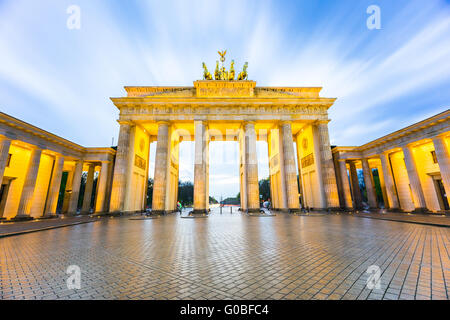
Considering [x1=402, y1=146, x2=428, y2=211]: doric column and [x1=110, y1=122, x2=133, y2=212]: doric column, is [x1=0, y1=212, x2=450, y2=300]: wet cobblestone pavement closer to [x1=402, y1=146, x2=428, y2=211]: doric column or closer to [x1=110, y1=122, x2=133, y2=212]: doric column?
[x1=110, y1=122, x2=133, y2=212]: doric column

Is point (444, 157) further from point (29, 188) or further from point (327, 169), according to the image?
point (29, 188)

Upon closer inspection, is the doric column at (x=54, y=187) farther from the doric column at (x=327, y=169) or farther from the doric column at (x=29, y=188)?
the doric column at (x=327, y=169)

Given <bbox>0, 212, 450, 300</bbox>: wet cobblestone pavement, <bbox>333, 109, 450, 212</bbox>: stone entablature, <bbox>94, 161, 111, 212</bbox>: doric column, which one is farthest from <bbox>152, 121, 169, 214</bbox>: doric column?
<bbox>333, 109, 450, 212</bbox>: stone entablature

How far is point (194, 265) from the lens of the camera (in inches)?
163

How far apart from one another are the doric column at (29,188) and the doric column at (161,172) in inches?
434

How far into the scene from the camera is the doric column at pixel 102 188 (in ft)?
72.7

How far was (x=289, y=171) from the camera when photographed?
22.0m

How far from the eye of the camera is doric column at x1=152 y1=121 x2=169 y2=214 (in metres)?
20.8

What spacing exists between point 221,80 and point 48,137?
20865 millimetres

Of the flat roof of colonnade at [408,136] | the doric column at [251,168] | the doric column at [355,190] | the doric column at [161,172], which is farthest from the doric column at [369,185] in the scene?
the doric column at [161,172]

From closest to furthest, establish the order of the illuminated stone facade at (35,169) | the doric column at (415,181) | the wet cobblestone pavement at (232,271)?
the wet cobblestone pavement at (232,271)
the illuminated stone facade at (35,169)
the doric column at (415,181)

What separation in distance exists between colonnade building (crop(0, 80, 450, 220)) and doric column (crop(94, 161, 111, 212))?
0.12 meters
